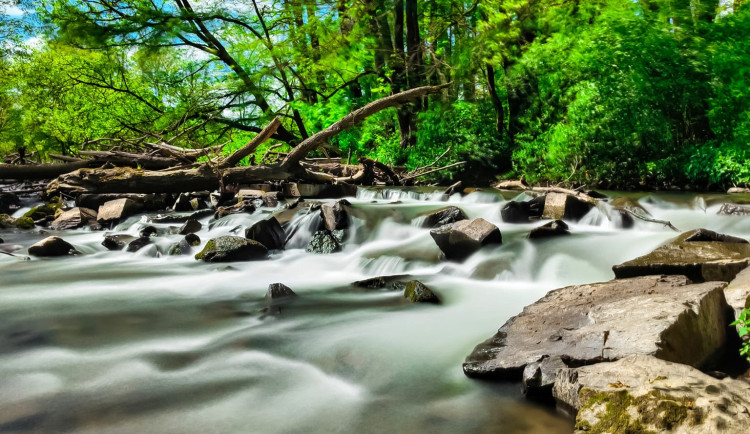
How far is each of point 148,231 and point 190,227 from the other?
0.74m

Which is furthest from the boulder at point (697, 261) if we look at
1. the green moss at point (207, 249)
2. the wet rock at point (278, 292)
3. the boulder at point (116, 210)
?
the boulder at point (116, 210)

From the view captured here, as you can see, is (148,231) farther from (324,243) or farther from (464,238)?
(464,238)

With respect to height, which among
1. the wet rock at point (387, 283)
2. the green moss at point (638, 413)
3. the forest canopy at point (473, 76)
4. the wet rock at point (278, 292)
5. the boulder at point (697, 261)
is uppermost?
the forest canopy at point (473, 76)

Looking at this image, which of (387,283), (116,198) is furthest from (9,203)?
(387,283)

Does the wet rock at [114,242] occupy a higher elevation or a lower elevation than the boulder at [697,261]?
lower

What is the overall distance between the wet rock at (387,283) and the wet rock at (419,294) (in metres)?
0.34

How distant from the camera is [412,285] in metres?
5.13

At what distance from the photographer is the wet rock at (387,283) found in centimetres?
553

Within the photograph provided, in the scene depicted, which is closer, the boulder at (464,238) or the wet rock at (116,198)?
the boulder at (464,238)

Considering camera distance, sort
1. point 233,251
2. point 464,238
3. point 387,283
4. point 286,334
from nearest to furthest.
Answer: point 286,334 → point 387,283 → point 464,238 → point 233,251

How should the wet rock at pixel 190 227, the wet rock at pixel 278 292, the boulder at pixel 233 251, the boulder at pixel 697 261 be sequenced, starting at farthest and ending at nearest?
the wet rock at pixel 190 227 < the boulder at pixel 233 251 < the wet rock at pixel 278 292 < the boulder at pixel 697 261

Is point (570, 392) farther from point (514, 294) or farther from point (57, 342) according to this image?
point (57, 342)

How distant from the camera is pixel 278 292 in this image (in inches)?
215

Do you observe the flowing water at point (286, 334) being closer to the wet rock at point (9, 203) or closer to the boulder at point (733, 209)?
the boulder at point (733, 209)
